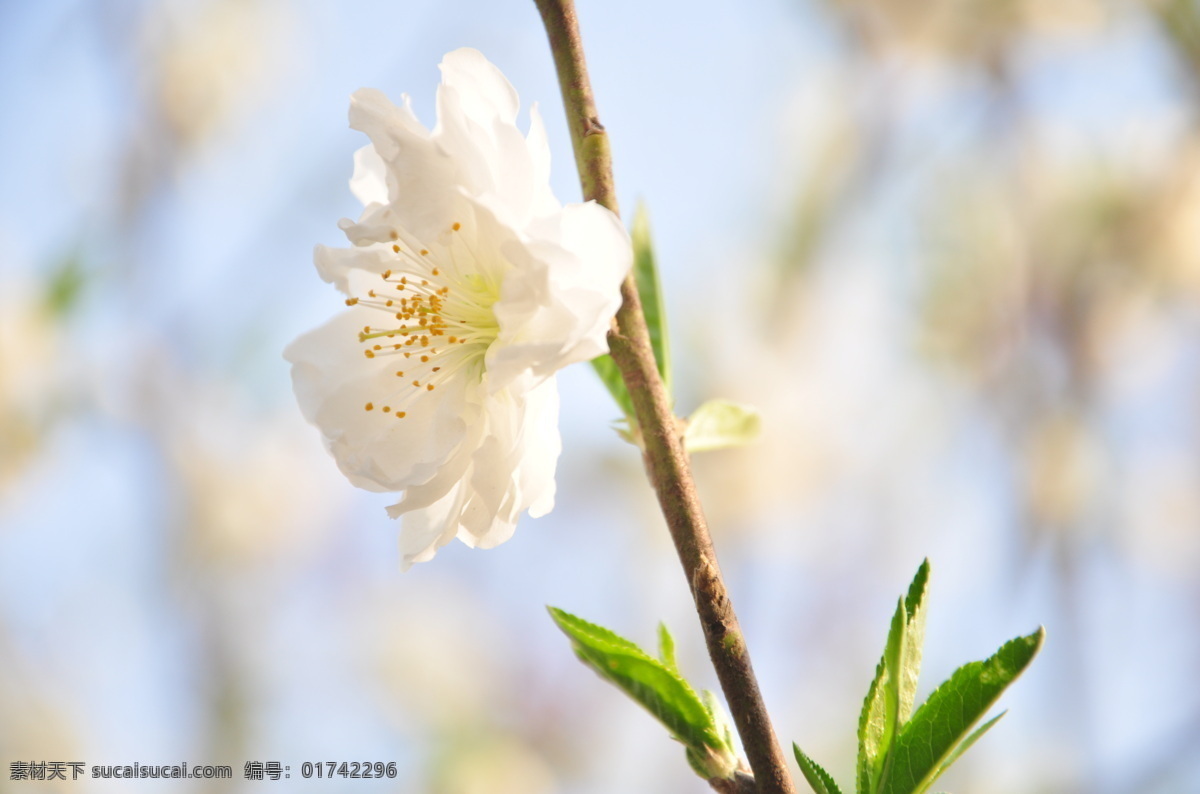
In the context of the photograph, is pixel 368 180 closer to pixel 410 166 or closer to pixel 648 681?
pixel 410 166

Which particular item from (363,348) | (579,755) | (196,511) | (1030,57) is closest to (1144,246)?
(1030,57)

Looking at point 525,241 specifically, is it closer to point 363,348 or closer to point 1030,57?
point 363,348

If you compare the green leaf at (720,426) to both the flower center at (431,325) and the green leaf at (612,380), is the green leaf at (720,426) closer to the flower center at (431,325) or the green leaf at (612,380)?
the green leaf at (612,380)

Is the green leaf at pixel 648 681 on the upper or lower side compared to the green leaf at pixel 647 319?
lower

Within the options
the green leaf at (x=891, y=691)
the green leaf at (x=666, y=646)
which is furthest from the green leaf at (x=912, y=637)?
the green leaf at (x=666, y=646)

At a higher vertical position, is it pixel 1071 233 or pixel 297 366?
pixel 1071 233

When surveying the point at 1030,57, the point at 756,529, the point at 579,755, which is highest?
the point at 1030,57
